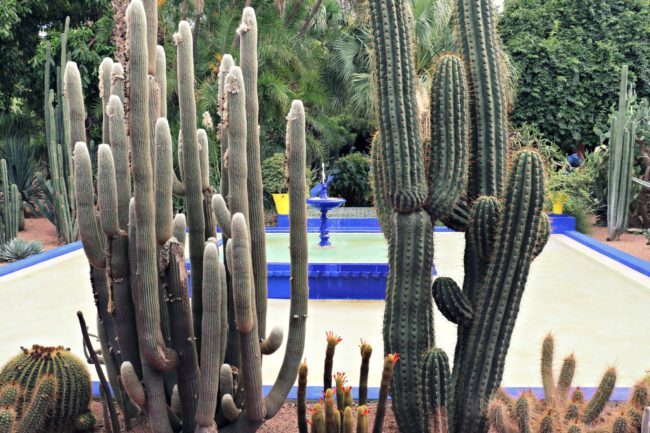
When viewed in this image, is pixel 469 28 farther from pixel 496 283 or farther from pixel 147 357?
pixel 147 357

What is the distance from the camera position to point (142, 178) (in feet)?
9.76

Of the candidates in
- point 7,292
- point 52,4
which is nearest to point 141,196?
point 7,292

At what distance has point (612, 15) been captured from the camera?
1927cm

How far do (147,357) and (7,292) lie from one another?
6.00m

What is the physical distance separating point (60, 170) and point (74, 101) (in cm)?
870

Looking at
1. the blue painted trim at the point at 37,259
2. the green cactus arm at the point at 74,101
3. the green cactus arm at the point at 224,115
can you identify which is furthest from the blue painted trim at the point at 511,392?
the blue painted trim at the point at 37,259

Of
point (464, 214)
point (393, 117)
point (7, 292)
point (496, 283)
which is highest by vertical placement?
point (393, 117)

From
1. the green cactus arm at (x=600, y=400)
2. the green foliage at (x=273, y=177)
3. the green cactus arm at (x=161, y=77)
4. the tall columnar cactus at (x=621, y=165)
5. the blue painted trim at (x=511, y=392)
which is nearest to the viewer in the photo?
the green cactus arm at (x=161, y=77)

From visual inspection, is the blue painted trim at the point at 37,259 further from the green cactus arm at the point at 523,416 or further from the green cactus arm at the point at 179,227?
the green cactus arm at the point at 523,416

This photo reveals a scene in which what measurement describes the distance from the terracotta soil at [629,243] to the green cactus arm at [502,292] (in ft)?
24.2

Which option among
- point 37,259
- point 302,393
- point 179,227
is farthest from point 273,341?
point 37,259

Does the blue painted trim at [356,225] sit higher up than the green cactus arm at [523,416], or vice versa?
the blue painted trim at [356,225]

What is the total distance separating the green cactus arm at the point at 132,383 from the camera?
300 cm

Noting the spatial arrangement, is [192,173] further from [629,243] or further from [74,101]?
[629,243]
